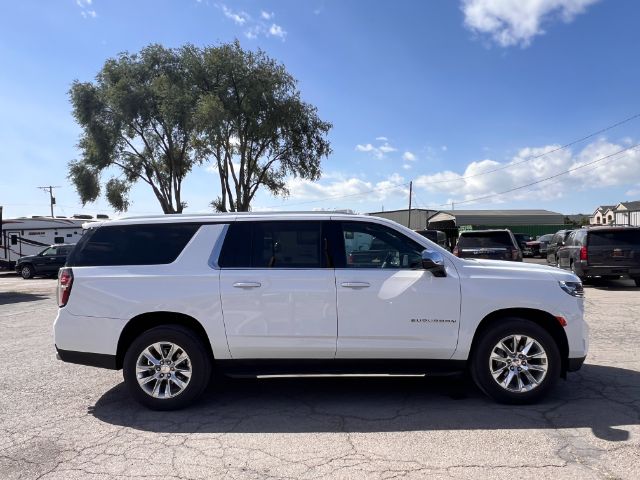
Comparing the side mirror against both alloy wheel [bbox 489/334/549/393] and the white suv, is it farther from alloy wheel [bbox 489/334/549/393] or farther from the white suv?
alloy wheel [bbox 489/334/549/393]

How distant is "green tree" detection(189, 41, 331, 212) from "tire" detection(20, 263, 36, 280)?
11.0 meters

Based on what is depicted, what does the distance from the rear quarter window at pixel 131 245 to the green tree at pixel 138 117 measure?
23571 mm

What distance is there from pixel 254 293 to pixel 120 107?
28.3 metres

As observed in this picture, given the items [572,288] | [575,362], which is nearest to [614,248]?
[572,288]

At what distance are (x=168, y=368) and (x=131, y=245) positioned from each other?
1266 mm

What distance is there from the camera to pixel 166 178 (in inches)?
1328

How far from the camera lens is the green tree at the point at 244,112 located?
28.2 metres

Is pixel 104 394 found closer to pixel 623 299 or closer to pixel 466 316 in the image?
pixel 466 316

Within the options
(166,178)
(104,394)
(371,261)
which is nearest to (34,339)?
(104,394)

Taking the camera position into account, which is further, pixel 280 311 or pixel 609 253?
pixel 609 253

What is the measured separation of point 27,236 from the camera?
92.7 feet

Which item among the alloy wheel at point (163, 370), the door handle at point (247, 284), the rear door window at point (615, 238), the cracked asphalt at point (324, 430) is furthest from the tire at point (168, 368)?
the rear door window at point (615, 238)

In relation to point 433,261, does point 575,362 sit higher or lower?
lower

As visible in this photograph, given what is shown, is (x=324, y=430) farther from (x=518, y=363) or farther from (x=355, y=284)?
(x=518, y=363)
